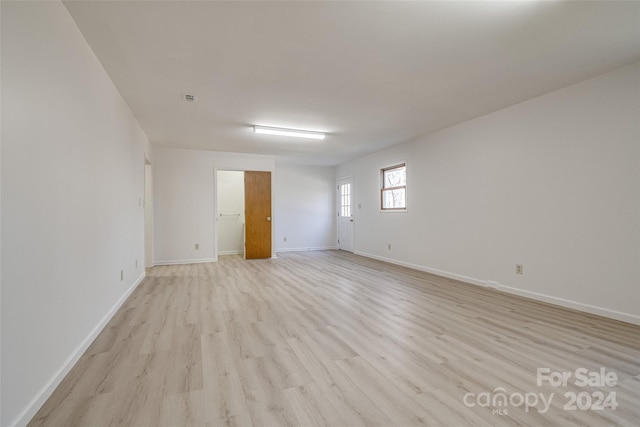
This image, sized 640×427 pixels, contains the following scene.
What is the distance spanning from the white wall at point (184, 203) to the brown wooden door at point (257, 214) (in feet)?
2.39

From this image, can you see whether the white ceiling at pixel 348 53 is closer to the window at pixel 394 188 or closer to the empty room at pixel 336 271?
the empty room at pixel 336 271

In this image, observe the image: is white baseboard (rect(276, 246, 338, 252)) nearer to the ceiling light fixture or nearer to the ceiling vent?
the ceiling light fixture

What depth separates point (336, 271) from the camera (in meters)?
5.49

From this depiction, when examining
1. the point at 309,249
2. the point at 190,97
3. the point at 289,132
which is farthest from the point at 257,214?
the point at 190,97

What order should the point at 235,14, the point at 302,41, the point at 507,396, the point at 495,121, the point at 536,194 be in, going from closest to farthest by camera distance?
the point at 507,396
the point at 235,14
the point at 302,41
the point at 536,194
the point at 495,121

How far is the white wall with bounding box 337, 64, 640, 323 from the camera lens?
2.93 m

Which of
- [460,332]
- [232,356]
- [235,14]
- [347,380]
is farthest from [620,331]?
[235,14]

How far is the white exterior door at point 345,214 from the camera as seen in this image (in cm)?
809

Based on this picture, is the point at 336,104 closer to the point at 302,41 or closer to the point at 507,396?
the point at 302,41

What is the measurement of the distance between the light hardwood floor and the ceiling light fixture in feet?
8.53

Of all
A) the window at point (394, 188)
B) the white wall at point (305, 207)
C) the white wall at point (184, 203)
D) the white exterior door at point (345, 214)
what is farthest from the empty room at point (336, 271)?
the white wall at point (305, 207)

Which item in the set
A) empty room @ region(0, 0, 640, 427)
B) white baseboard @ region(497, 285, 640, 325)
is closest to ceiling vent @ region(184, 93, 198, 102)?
empty room @ region(0, 0, 640, 427)

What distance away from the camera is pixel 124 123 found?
3.69 m

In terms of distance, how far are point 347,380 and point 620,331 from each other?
2.63 metres
